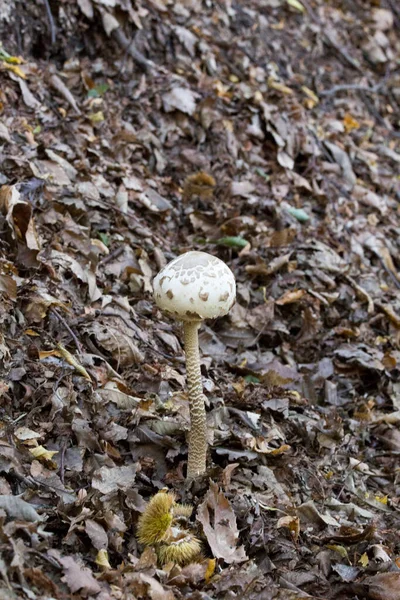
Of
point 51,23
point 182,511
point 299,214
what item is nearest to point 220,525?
point 182,511

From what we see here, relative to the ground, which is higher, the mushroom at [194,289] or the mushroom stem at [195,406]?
the mushroom at [194,289]

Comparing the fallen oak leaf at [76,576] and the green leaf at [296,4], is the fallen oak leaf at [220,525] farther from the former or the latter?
the green leaf at [296,4]

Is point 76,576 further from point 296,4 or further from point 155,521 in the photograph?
point 296,4

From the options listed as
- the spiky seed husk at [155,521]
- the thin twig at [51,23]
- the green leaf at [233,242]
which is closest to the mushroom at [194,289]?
the spiky seed husk at [155,521]

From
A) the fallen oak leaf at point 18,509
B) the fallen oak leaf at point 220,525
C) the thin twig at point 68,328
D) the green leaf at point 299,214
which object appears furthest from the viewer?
the green leaf at point 299,214

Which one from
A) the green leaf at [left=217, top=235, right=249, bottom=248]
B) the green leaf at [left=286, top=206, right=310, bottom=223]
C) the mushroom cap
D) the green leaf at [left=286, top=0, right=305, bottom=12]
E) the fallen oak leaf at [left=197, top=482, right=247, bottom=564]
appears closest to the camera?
the mushroom cap

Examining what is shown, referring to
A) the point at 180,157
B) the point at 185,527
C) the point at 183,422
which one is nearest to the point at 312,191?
the point at 180,157

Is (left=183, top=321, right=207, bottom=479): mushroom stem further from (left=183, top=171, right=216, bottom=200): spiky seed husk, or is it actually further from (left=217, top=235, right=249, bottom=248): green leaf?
(left=183, top=171, right=216, bottom=200): spiky seed husk

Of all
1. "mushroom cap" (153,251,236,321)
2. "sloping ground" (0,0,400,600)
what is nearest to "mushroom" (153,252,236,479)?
"mushroom cap" (153,251,236,321)
